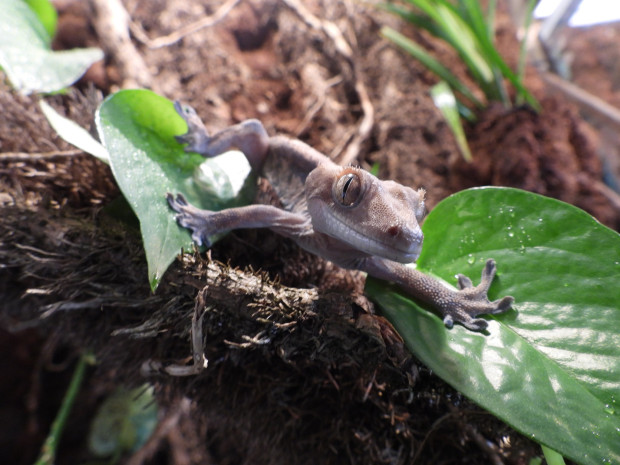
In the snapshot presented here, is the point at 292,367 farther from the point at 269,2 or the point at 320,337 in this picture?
the point at 269,2

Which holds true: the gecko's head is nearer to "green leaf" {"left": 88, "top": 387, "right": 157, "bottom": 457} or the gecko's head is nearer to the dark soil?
the dark soil

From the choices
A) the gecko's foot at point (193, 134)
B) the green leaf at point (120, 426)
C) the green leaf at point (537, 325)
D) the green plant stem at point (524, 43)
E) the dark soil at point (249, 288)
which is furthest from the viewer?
the green plant stem at point (524, 43)

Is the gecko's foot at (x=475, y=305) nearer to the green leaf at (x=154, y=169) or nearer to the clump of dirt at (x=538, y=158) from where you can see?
the green leaf at (x=154, y=169)

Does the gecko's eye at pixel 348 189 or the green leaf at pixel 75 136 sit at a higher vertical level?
the gecko's eye at pixel 348 189

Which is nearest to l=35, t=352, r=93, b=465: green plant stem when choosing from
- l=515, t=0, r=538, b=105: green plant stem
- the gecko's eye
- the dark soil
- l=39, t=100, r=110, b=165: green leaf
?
the dark soil

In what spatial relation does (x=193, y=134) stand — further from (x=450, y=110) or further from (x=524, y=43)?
(x=524, y=43)

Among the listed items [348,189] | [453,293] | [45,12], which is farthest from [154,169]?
[45,12]

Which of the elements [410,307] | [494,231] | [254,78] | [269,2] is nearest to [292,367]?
[410,307]

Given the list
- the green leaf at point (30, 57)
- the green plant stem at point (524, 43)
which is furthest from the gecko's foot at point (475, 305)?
the green plant stem at point (524, 43)
